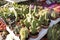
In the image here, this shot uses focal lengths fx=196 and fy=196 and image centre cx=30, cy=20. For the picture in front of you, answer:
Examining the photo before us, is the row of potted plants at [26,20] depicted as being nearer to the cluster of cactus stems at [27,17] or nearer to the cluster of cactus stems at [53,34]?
the cluster of cactus stems at [27,17]

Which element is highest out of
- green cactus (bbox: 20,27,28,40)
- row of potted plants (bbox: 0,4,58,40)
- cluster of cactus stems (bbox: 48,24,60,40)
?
row of potted plants (bbox: 0,4,58,40)

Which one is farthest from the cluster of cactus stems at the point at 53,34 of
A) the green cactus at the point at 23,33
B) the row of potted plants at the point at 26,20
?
the green cactus at the point at 23,33

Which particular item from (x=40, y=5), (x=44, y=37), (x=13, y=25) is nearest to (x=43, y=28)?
(x=44, y=37)

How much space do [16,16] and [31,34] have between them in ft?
2.19

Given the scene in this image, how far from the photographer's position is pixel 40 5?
5.34 metres

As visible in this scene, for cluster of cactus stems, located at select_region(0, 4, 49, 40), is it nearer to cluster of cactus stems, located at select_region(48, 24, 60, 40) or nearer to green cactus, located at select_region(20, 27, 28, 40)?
green cactus, located at select_region(20, 27, 28, 40)

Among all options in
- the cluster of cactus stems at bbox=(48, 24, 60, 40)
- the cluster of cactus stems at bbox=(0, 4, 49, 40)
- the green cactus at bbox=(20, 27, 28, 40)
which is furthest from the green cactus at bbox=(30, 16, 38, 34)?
the cluster of cactus stems at bbox=(48, 24, 60, 40)

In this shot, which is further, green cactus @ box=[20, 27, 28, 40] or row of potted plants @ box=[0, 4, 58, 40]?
row of potted plants @ box=[0, 4, 58, 40]

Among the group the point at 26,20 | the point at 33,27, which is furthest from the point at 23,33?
the point at 26,20

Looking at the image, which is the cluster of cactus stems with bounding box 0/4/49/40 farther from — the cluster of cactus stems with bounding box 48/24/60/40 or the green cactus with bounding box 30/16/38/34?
the cluster of cactus stems with bounding box 48/24/60/40

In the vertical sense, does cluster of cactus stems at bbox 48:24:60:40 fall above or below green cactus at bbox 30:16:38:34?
below

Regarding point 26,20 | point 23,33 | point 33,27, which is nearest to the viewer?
point 23,33

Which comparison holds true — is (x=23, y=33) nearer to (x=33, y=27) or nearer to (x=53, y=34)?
(x=33, y=27)

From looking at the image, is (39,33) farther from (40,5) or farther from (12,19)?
(40,5)
